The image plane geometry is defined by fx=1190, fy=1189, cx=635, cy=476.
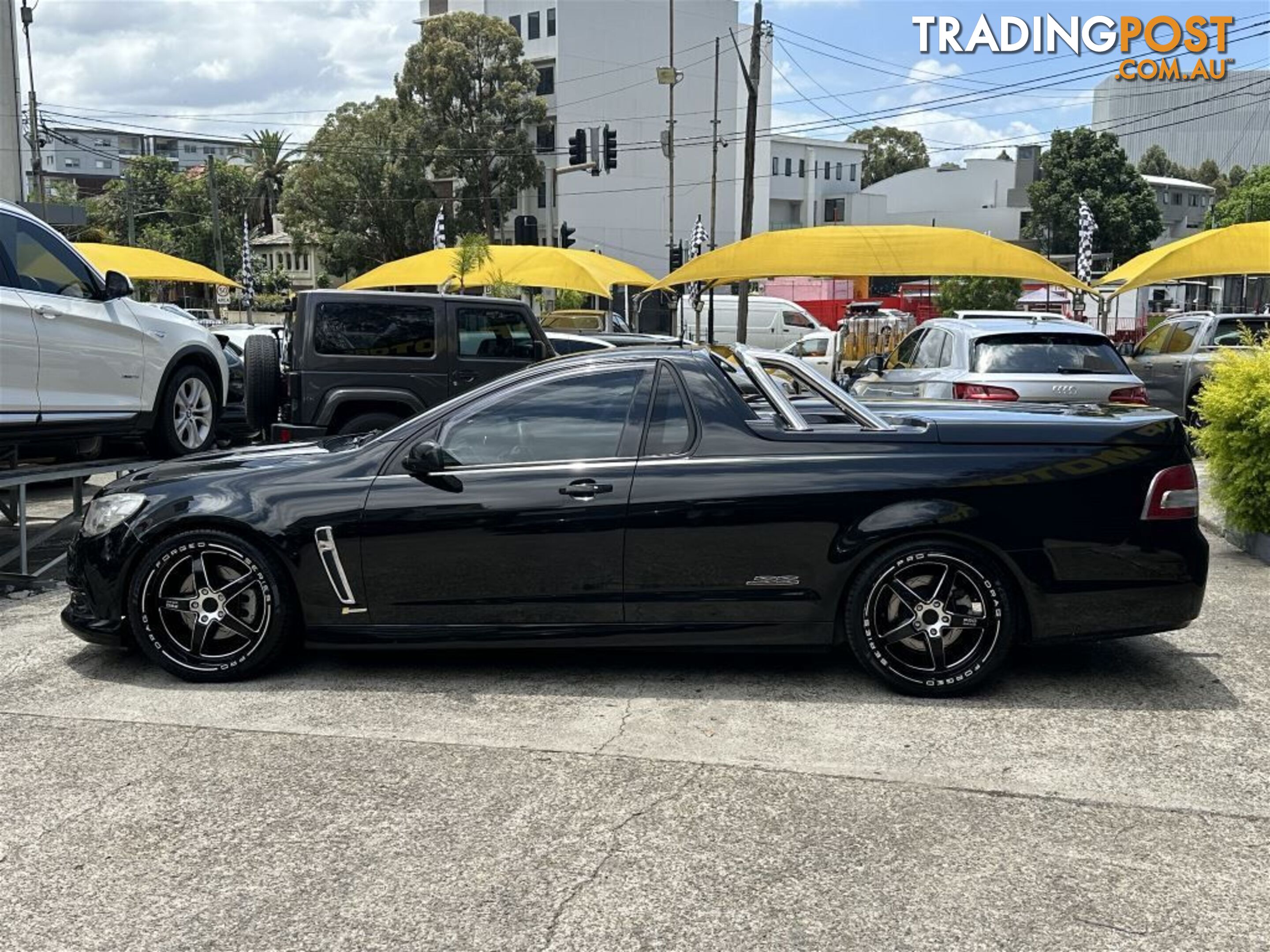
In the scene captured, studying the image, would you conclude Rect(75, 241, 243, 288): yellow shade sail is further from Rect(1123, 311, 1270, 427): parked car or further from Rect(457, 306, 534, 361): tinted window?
Rect(1123, 311, 1270, 427): parked car

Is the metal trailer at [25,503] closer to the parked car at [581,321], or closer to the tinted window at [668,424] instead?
the tinted window at [668,424]

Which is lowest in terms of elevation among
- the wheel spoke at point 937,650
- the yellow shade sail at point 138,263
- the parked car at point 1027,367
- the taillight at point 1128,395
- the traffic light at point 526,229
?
the wheel spoke at point 937,650

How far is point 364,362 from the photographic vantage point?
34.7 ft

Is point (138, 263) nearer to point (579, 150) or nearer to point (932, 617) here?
point (579, 150)

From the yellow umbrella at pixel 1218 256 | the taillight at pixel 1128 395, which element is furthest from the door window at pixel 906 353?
the yellow umbrella at pixel 1218 256

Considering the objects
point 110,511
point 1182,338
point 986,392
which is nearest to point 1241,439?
point 986,392

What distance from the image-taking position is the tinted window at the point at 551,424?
5.25 meters

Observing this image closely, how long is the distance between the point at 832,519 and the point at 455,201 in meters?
56.1

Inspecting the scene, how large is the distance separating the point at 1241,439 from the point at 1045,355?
2998mm

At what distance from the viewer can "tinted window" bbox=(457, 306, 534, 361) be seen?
11.1 m

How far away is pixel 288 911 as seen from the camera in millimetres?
3285

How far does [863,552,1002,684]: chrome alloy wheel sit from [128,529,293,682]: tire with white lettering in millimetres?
2606

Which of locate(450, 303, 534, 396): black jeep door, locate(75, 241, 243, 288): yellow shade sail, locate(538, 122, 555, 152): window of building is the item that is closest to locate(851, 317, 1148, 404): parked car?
locate(450, 303, 534, 396): black jeep door

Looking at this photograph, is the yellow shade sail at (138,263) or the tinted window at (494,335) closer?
the tinted window at (494,335)
